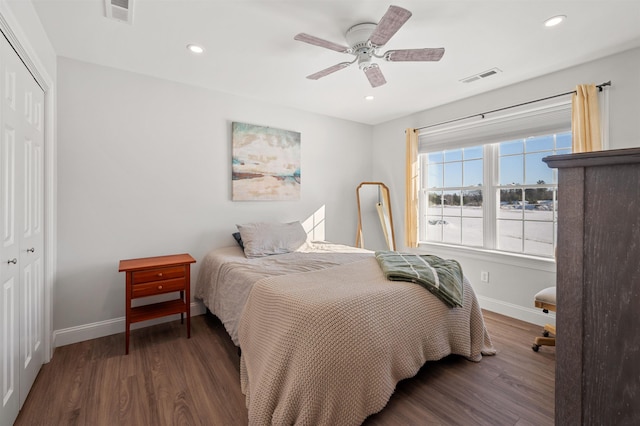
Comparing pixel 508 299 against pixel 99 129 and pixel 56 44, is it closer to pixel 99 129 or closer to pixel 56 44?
pixel 99 129

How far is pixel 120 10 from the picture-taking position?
1.93 metres

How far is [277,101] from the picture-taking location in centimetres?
364

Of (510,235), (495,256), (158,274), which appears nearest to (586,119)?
(510,235)

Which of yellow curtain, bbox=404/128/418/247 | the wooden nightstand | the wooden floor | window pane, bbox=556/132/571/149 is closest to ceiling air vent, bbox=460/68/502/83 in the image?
window pane, bbox=556/132/571/149

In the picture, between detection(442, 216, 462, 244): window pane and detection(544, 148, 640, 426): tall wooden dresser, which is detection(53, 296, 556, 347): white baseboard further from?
detection(544, 148, 640, 426): tall wooden dresser

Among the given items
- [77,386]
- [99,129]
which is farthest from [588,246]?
[99,129]

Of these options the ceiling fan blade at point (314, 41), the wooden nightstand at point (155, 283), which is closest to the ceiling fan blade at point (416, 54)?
the ceiling fan blade at point (314, 41)

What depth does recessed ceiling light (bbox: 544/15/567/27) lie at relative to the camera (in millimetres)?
2019

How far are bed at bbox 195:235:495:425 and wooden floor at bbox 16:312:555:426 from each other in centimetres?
16

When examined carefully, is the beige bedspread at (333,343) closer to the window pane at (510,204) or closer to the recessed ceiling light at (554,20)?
the window pane at (510,204)

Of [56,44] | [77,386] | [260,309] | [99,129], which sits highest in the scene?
[56,44]

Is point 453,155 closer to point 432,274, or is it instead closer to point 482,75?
point 482,75

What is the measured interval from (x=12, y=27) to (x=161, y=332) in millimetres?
2462

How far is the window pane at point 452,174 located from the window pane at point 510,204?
1.79 feet
